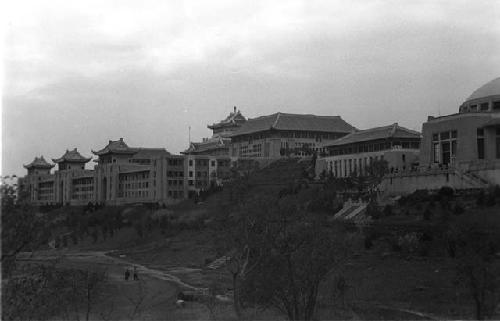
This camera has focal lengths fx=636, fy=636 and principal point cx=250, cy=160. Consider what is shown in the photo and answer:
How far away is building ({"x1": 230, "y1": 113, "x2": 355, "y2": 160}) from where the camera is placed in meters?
71.4

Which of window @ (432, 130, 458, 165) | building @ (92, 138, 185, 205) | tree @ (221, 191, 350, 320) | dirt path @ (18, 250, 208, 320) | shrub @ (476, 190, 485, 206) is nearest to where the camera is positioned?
tree @ (221, 191, 350, 320)

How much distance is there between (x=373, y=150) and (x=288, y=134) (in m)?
22.3

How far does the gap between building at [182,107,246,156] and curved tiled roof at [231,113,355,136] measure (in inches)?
309

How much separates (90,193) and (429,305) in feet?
212

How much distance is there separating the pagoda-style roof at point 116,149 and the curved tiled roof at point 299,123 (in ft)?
51.9

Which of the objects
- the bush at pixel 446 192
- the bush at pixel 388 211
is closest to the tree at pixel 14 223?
the bush at pixel 388 211

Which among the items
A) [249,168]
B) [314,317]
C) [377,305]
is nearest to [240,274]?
[314,317]

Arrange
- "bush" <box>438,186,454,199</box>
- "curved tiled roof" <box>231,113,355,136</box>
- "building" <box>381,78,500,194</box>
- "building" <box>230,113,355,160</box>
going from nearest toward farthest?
"bush" <box>438,186,454,199</box> < "building" <box>381,78,500,194</box> < "building" <box>230,113,355,160</box> < "curved tiled roof" <box>231,113,355,136</box>

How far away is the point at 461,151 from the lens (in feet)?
127

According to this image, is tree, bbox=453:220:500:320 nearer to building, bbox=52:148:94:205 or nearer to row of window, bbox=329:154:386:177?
row of window, bbox=329:154:386:177

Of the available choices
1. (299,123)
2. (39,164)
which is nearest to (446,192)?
(299,123)

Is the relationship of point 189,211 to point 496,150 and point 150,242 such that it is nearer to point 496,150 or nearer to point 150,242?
point 150,242

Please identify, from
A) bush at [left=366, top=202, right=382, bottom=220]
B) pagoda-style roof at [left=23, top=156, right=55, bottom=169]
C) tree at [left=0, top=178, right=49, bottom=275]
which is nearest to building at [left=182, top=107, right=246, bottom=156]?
pagoda-style roof at [left=23, top=156, right=55, bottom=169]

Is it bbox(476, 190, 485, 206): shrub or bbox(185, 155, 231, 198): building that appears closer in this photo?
bbox(476, 190, 485, 206): shrub
